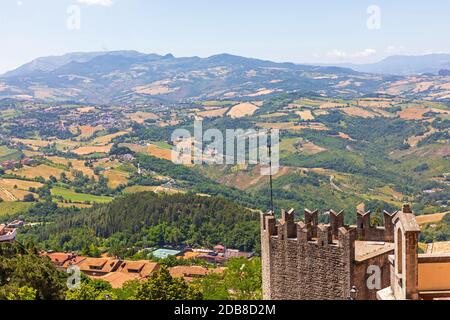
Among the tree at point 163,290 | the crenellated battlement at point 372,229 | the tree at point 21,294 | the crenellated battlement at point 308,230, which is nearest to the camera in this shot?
the crenellated battlement at point 308,230

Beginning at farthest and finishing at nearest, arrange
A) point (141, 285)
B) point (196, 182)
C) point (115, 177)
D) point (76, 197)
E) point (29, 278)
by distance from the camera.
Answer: point (196, 182) < point (115, 177) < point (76, 197) < point (141, 285) < point (29, 278)

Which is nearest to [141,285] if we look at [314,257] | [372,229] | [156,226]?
[372,229]

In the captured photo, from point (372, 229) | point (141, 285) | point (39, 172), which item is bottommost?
point (39, 172)

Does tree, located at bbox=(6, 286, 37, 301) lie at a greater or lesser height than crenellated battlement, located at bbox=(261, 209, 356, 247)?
lesser

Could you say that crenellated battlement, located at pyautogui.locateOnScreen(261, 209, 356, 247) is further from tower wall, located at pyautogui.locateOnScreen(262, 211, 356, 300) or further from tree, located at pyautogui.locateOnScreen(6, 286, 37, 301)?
tree, located at pyautogui.locateOnScreen(6, 286, 37, 301)

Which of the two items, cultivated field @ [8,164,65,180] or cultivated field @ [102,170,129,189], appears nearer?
cultivated field @ [102,170,129,189]

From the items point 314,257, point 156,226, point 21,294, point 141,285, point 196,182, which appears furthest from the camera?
point 196,182

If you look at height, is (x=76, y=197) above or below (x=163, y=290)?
below

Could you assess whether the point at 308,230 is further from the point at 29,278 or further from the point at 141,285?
the point at 141,285

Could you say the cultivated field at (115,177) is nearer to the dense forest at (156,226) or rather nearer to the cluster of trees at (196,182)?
the cluster of trees at (196,182)

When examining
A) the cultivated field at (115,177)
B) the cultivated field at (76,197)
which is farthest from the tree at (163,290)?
the cultivated field at (115,177)

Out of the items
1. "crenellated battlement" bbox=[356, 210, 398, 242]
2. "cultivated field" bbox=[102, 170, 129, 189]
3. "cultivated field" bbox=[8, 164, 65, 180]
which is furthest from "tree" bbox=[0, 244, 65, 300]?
"cultivated field" bbox=[8, 164, 65, 180]

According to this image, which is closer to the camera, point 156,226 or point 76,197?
point 156,226
